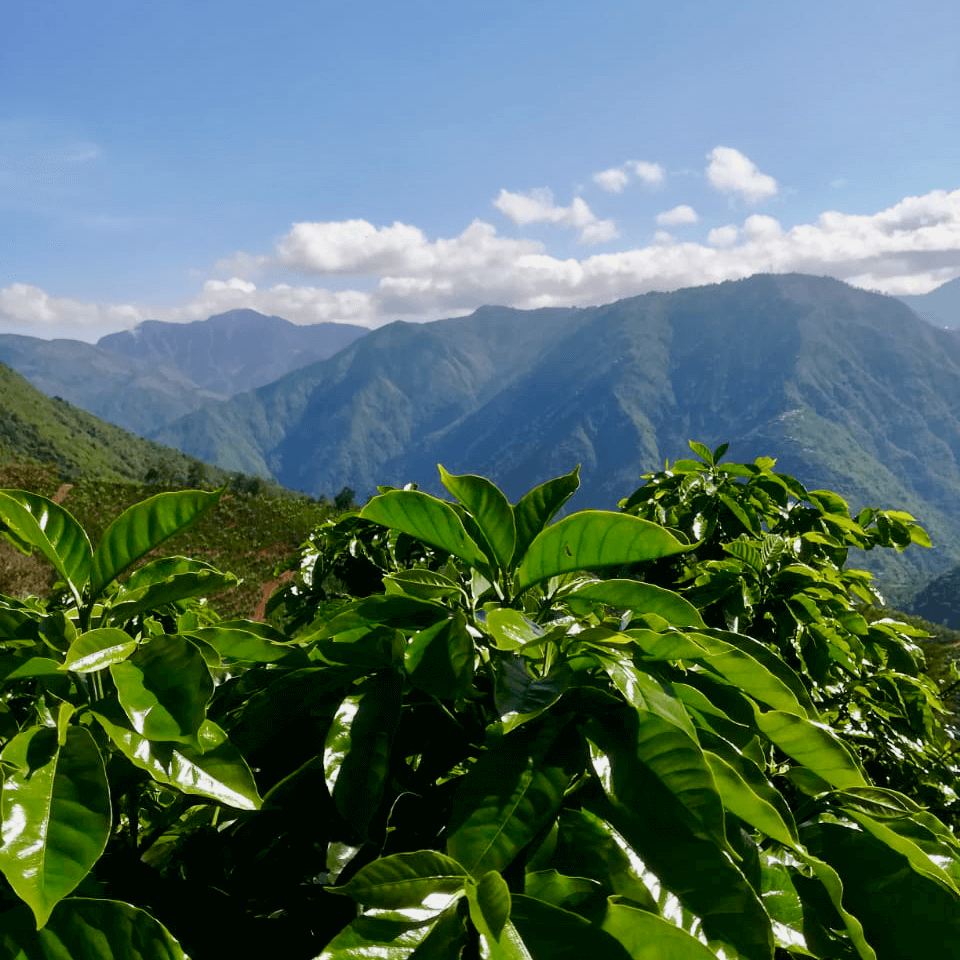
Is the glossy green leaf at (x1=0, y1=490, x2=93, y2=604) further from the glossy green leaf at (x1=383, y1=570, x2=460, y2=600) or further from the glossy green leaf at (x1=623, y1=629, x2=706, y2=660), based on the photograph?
the glossy green leaf at (x1=623, y1=629, x2=706, y2=660)

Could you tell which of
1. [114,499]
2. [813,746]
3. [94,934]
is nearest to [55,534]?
[94,934]

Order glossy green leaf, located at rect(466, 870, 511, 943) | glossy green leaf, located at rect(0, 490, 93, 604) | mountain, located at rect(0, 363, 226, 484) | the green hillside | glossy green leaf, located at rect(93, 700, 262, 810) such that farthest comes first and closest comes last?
mountain, located at rect(0, 363, 226, 484)
the green hillside
glossy green leaf, located at rect(0, 490, 93, 604)
glossy green leaf, located at rect(93, 700, 262, 810)
glossy green leaf, located at rect(466, 870, 511, 943)

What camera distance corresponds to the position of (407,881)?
93 cm

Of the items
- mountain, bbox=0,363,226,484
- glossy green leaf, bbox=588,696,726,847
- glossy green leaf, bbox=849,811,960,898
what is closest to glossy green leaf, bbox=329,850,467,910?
glossy green leaf, bbox=588,696,726,847

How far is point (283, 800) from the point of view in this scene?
4.36 feet

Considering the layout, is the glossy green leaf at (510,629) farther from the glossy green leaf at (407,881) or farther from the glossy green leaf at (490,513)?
the glossy green leaf at (407,881)

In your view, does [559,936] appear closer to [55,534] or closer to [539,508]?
[539,508]

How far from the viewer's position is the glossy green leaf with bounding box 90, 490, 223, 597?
136 centimetres

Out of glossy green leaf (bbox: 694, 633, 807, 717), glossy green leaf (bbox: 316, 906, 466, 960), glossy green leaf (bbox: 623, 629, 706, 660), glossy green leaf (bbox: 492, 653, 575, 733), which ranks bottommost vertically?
glossy green leaf (bbox: 316, 906, 466, 960)

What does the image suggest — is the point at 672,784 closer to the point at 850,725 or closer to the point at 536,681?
the point at 536,681

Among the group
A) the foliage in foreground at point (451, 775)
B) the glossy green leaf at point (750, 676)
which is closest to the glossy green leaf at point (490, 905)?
the foliage in foreground at point (451, 775)

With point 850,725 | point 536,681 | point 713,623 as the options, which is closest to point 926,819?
point 536,681

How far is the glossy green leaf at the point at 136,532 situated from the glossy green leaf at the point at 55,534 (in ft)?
0.08

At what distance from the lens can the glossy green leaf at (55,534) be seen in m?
1.31
